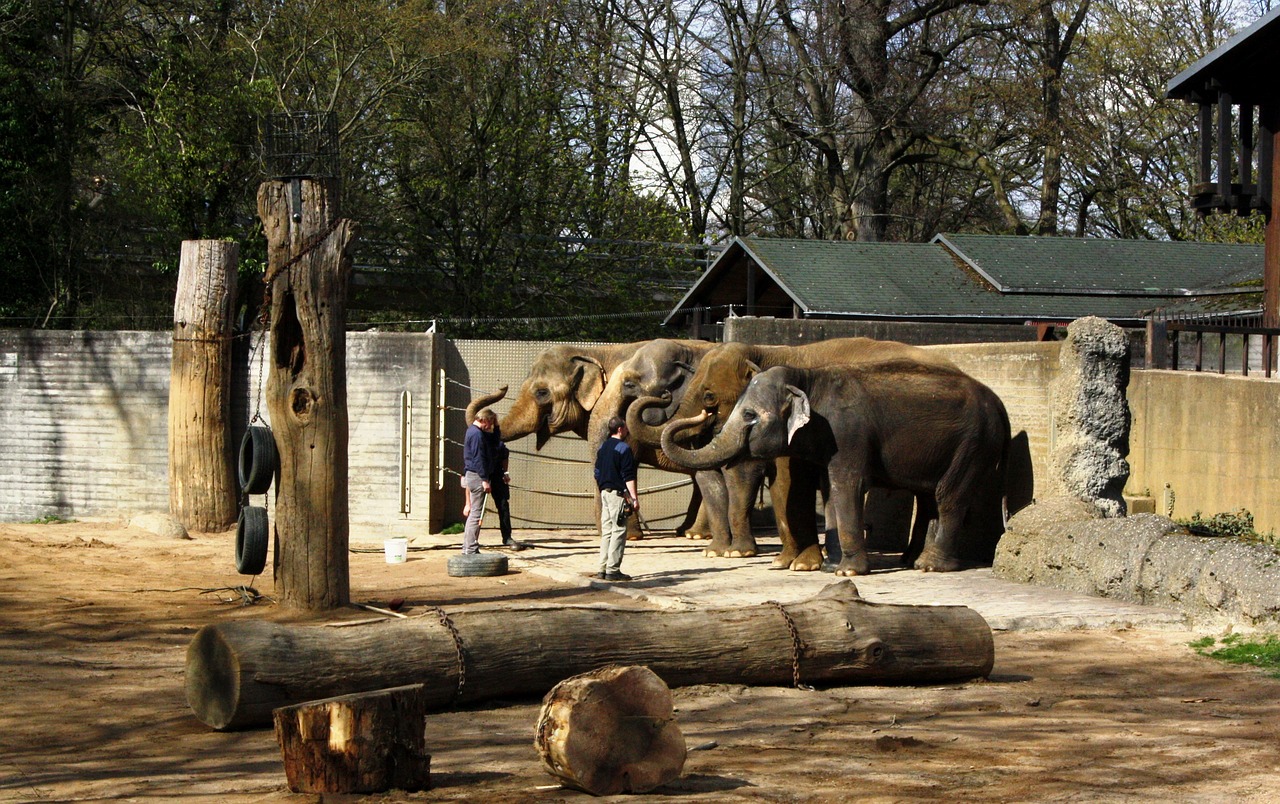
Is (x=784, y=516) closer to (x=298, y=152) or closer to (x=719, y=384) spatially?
(x=719, y=384)

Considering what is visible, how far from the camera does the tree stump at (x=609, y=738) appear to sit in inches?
274

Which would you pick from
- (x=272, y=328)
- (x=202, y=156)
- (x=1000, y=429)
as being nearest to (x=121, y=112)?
(x=202, y=156)

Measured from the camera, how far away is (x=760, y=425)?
557 inches

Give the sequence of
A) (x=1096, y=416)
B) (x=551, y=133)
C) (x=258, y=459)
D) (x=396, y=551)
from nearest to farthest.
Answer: (x=258, y=459) → (x=1096, y=416) → (x=396, y=551) → (x=551, y=133)

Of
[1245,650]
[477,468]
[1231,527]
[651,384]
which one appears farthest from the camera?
[651,384]

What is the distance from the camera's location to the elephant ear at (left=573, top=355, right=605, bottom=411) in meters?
18.6

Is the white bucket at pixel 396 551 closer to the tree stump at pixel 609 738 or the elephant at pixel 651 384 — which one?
the elephant at pixel 651 384

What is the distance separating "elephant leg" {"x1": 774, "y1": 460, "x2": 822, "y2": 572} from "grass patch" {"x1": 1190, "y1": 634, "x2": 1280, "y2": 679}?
4.81 meters

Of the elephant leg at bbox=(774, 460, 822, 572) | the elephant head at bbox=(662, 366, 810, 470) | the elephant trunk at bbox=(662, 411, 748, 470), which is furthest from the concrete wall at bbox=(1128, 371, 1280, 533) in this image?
the elephant trunk at bbox=(662, 411, 748, 470)

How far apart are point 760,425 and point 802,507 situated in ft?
4.30

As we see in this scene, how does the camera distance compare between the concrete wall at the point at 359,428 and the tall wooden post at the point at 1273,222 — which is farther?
the tall wooden post at the point at 1273,222

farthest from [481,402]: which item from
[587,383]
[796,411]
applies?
[796,411]

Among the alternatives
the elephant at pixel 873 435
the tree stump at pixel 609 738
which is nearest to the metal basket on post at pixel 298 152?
the elephant at pixel 873 435

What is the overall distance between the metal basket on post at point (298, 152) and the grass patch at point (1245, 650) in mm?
7565
